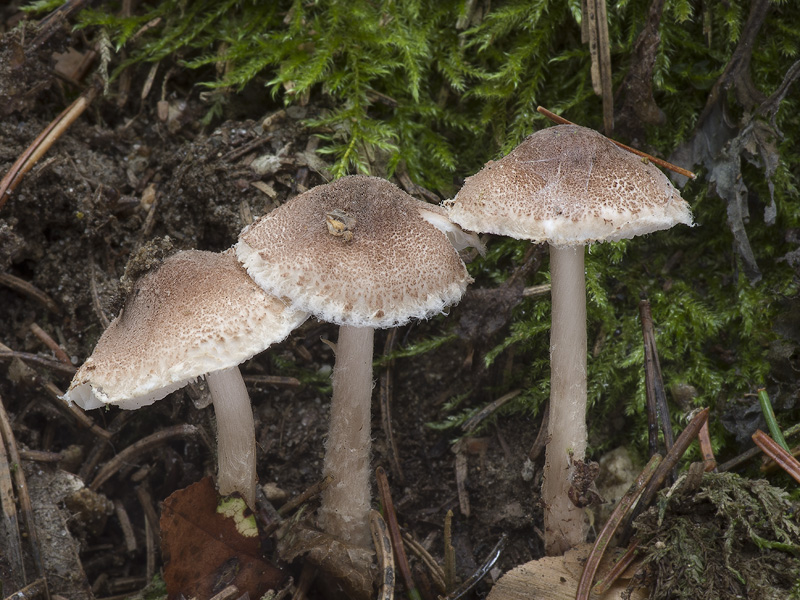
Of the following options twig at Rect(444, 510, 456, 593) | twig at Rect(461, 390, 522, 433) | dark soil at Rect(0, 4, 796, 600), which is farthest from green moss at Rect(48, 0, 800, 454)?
twig at Rect(444, 510, 456, 593)

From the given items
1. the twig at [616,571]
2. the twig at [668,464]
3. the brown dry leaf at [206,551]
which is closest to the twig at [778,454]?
the twig at [668,464]

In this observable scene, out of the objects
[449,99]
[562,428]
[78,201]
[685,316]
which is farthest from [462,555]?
[78,201]

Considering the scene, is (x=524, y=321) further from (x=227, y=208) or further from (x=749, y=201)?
(x=227, y=208)

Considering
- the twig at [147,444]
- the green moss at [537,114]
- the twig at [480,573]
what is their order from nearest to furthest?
the twig at [480,573] → the green moss at [537,114] → the twig at [147,444]

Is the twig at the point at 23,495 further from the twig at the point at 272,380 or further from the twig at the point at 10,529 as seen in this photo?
the twig at the point at 272,380

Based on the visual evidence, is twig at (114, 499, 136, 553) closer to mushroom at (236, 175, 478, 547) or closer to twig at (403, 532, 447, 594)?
mushroom at (236, 175, 478, 547)
